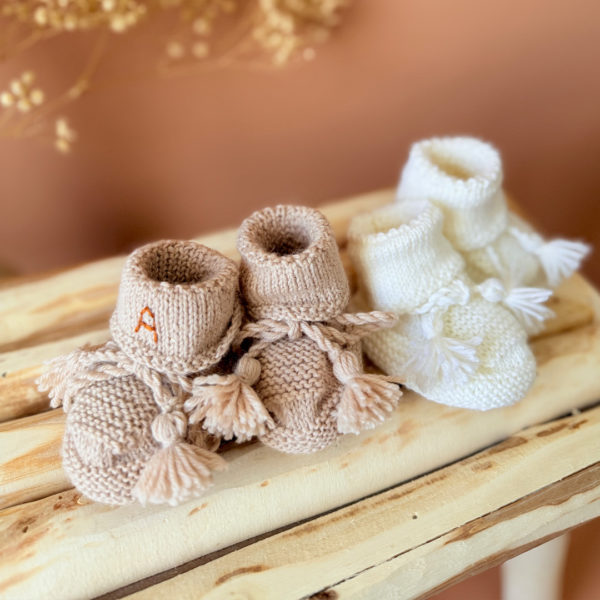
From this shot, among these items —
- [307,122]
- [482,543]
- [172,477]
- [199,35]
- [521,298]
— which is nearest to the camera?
[172,477]

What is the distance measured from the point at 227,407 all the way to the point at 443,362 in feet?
0.81

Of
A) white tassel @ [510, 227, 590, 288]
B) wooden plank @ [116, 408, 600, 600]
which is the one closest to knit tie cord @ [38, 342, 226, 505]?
wooden plank @ [116, 408, 600, 600]

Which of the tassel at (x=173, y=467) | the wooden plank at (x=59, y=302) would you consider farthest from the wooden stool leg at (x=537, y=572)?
the wooden plank at (x=59, y=302)

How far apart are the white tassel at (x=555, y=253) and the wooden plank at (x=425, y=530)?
0.70 ft

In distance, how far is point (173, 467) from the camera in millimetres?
555

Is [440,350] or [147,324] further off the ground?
[147,324]

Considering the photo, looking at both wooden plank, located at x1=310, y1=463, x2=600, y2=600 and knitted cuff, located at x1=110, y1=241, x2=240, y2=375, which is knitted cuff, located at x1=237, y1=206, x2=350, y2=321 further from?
wooden plank, located at x1=310, y1=463, x2=600, y2=600

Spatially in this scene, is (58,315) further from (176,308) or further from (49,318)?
(176,308)

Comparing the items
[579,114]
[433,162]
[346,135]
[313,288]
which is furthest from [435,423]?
[579,114]

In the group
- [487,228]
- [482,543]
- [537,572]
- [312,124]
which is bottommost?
[537,572]

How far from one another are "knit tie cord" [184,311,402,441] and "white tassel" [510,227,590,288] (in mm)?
280

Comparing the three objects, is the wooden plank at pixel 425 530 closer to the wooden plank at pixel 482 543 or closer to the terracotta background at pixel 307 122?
the wooden plank at pixel 482 543

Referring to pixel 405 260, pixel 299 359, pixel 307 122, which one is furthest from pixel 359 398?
pixel 307 122

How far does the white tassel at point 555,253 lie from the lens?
83 centimetres
